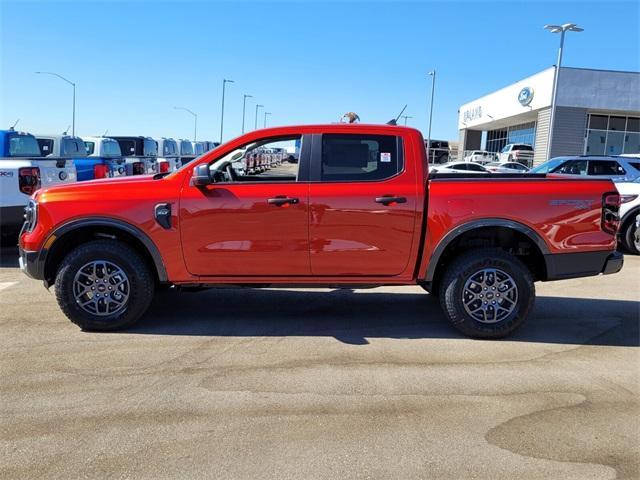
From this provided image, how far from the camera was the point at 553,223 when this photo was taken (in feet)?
16.2

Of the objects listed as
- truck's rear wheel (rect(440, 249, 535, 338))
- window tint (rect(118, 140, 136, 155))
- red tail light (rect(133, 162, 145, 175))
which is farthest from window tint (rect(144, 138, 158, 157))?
truck's rear wheel (rect(440, 249, 535, 338))

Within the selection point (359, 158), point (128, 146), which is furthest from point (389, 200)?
point (128, 146)

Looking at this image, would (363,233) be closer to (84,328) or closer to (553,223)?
(553,223)

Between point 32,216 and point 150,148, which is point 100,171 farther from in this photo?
point 150,148

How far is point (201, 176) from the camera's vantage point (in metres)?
4.83

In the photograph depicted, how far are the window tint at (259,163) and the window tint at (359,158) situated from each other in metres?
0.29

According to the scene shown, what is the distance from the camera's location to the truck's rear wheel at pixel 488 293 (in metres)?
4.96

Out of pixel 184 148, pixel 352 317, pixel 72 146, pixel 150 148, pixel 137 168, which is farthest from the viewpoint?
pixel 184 148

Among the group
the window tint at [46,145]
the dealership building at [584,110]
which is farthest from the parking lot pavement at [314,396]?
the dealership building at [584,110]

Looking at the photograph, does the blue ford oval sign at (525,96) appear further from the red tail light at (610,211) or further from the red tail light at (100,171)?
the red tail light at (610,211)

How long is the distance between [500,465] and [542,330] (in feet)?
8.90

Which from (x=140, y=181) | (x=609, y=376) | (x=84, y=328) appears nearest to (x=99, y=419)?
A: (x=84, y=328)

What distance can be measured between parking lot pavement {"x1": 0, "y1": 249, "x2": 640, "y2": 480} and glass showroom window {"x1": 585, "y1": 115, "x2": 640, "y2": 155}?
1307 inches

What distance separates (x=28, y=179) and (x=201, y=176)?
454 cm
